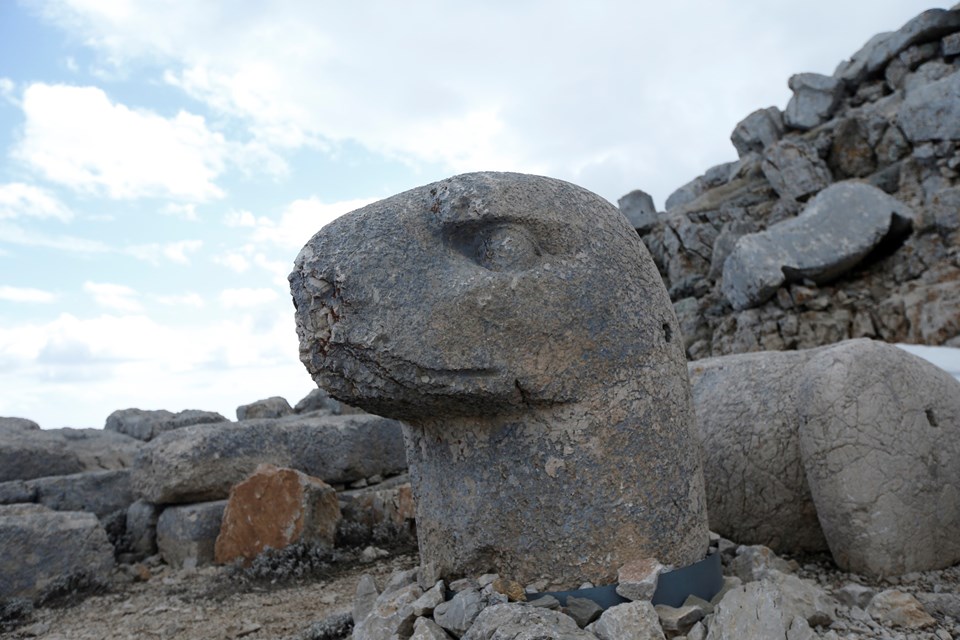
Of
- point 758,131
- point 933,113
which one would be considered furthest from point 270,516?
point 758,131

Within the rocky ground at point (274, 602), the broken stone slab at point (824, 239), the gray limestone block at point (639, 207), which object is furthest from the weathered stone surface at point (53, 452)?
the gray limestone block at point (639, 207)

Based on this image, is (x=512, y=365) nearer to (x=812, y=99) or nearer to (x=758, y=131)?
(x=812, y=99)

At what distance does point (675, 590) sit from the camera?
84.1 inches

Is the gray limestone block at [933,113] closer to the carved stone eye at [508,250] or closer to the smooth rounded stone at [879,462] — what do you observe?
the smooth rounded stone at [879,462]

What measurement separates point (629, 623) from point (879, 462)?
5.21 feet

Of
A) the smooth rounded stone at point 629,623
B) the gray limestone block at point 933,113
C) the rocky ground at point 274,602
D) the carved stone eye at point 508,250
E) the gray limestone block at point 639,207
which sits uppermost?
the gray limestone block at point 639,207

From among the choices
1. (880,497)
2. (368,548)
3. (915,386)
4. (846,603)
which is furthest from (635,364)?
(368,548)

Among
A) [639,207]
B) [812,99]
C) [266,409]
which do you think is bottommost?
[266,409]

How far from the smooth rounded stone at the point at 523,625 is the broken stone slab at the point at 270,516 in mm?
3172

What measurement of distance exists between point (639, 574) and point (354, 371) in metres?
0.98

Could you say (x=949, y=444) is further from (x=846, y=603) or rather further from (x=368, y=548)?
(x=368, y=548)

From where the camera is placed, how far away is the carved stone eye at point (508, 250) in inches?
83.7

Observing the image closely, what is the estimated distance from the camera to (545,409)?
6.95 feet

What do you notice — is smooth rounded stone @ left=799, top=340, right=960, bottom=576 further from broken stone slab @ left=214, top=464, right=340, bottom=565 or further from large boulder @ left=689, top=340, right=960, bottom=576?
broken stone slab @ left=214, top=464, right=340, bottom=565
